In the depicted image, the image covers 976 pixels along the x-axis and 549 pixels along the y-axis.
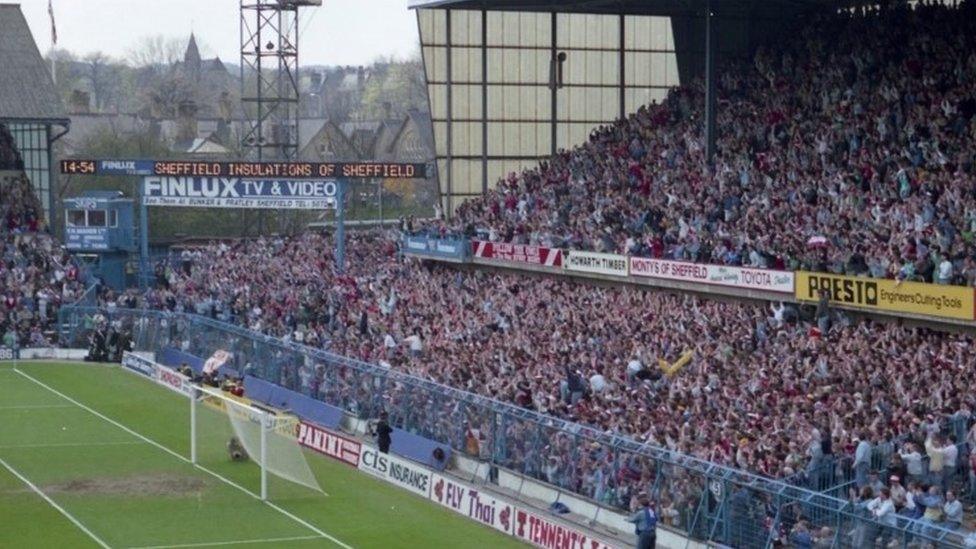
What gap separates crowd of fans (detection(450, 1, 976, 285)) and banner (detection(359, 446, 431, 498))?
8977mm

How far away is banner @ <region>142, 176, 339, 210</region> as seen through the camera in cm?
5675

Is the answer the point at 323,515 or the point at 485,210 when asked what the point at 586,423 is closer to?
the point at 323,515

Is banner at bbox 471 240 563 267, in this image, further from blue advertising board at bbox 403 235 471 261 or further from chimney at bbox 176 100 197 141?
chimney at bbox 176 100 197 141

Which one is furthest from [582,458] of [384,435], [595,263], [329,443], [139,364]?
[139,364]

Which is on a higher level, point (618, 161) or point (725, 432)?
point (618, 161)

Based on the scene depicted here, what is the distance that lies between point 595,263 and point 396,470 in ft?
34.1

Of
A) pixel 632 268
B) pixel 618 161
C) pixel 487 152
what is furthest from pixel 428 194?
pixel 632 268

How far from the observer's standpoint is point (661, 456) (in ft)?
90.9

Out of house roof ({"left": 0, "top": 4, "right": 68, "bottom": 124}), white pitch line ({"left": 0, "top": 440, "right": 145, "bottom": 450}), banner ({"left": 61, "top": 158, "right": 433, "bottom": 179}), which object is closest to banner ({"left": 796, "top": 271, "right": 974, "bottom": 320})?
white pitch line ({"left": 0, "top": 440, "right": 145, "bottom": 450})

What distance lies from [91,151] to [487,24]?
1577 inches

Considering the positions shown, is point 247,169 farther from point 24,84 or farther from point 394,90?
point 394,90

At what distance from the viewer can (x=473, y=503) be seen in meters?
30.8

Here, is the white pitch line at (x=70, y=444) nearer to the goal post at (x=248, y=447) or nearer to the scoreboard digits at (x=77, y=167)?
the goal post at (x=248, y=447)

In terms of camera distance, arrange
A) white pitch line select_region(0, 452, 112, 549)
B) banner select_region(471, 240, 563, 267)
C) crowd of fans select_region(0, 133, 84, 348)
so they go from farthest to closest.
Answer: crowd of fans select_region(0, 133, 84, 348) → banner select_region(471, 240, 563, 267) → white pitch line select_region(0, 452, 112, 549)
